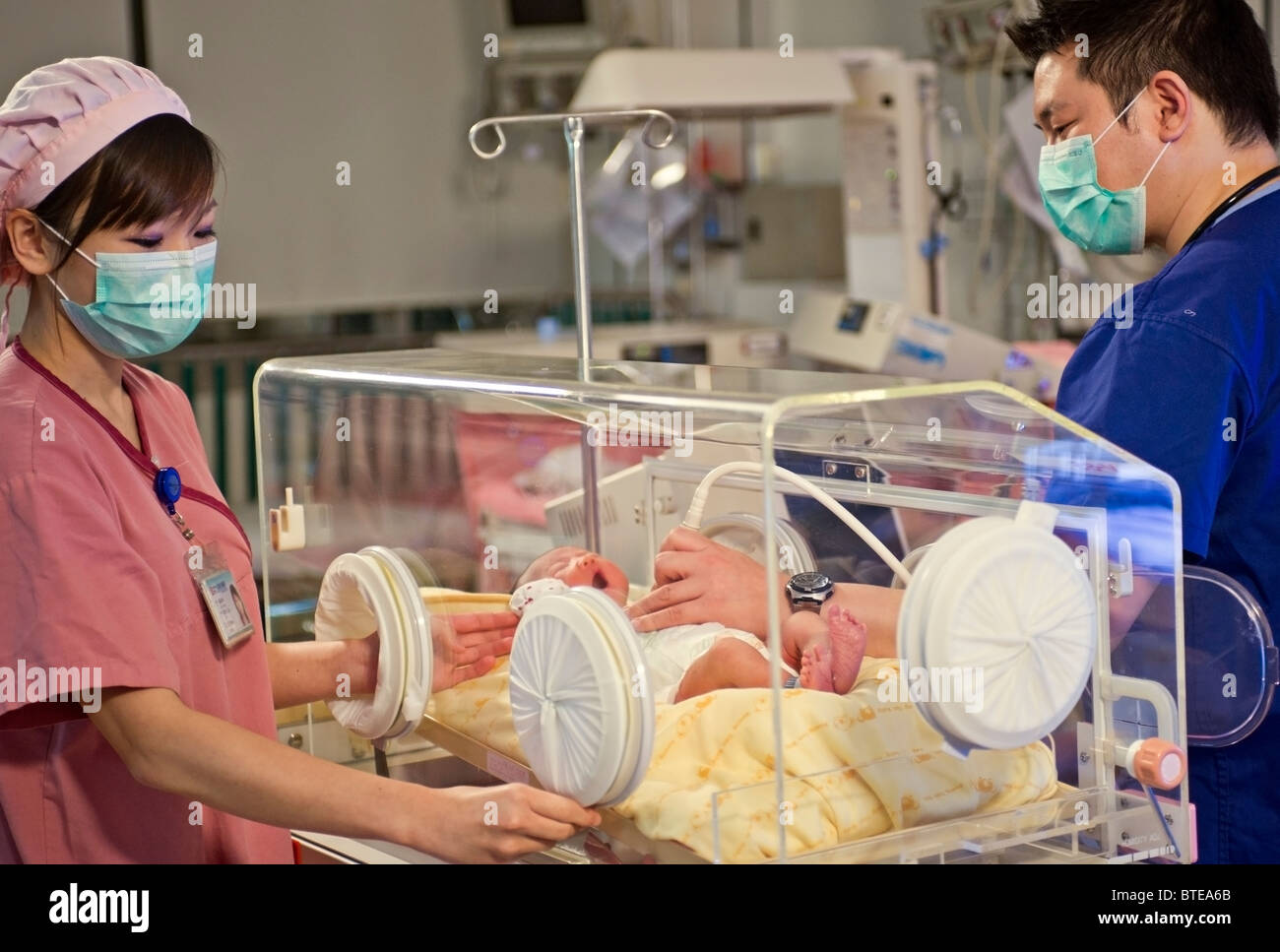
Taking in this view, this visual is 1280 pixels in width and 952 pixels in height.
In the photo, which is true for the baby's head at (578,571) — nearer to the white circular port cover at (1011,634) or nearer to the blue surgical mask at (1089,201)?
the white circular port cover at (1011,634)

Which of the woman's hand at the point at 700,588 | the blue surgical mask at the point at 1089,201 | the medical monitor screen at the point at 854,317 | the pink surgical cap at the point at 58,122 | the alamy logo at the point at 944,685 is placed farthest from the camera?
the medical monitor screen at the point at 854,317

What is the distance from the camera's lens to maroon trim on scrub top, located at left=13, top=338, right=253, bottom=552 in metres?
1.32

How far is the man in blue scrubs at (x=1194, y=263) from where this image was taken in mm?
1339

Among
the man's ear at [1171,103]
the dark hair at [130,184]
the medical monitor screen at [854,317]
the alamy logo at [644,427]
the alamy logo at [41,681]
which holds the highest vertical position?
the man's ear at [1171,103]

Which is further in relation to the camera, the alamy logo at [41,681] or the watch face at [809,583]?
the watch face at [809,583]

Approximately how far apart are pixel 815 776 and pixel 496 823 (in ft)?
0.84

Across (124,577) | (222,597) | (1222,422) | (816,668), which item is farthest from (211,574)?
(1222,422)

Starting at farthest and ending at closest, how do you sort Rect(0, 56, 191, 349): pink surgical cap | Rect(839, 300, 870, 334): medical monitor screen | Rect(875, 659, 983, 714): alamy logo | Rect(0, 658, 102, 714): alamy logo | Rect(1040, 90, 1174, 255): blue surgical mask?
Rect(839, 300, 870, 334): medical monitor screen < Rect(1040, 90, 1174, 255): blue surgical mask < Rect(0, 56, 191, 349): pink surgical cap < Rect(0, 658, 102, 714): alamy logo < Rect(875, 659, 983, 714): alamy logo

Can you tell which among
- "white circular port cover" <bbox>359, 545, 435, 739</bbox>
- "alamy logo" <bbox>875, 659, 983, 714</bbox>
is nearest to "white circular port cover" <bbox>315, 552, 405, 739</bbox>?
"white circular port cover" <bbox>359, 545, 435, 739</bbox>

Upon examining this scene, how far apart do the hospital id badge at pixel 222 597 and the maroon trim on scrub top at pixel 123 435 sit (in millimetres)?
59

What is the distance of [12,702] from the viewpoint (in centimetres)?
121

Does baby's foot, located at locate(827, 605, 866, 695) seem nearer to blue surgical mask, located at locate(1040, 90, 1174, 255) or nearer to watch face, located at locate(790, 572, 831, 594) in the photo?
watch face, located at locate(790, 572, 831, 594)

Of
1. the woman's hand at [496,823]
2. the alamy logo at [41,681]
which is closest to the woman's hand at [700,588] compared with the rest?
the woman's hand at [496,823]

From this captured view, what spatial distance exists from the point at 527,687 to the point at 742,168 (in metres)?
3.71
